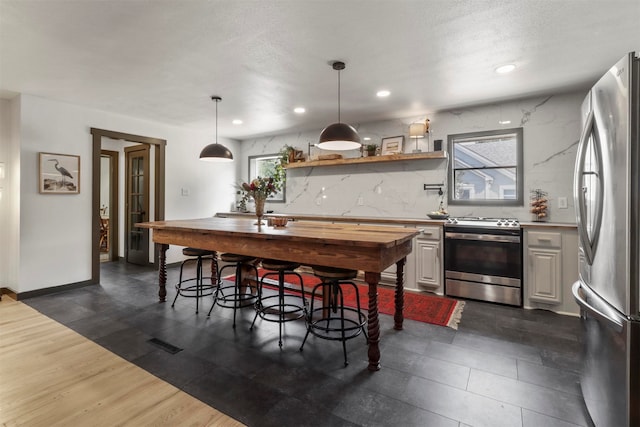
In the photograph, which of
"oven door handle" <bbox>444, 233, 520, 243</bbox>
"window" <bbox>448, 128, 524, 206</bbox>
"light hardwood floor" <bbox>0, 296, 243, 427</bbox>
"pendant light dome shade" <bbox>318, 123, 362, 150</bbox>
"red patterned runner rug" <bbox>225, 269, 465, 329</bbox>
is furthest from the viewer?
"window" <bbox>448, 128, 524, 206</bbox>

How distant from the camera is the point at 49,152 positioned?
12.9 ft

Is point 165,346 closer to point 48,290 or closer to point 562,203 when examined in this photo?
point 48,290

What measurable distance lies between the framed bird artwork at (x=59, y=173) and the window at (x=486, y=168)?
508 cm

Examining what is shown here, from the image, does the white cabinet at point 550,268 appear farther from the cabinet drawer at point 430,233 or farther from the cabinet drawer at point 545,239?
the cabinet drawer at point 430,233

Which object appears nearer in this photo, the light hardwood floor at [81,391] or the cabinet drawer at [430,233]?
the light hardwood floor at [81,391]

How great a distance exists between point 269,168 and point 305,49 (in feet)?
13.0

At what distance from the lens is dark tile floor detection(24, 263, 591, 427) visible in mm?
1780

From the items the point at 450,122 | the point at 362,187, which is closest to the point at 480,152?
the point at 450,122

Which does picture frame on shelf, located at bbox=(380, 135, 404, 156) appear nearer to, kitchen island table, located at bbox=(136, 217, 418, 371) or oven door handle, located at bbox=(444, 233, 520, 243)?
oven door handle, located at bbox=(444, 233, 520, 243)

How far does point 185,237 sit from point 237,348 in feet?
4.57

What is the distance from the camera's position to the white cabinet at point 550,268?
3.24 metres

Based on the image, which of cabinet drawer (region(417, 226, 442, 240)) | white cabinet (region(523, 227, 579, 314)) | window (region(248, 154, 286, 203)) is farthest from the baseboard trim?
white cabinet (region(523, 227, 579, 314))

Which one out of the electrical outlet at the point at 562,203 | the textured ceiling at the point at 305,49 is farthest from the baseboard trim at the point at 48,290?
the electrical outlet at the point at 562,203

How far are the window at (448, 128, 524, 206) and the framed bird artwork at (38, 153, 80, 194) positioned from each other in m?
5.08
